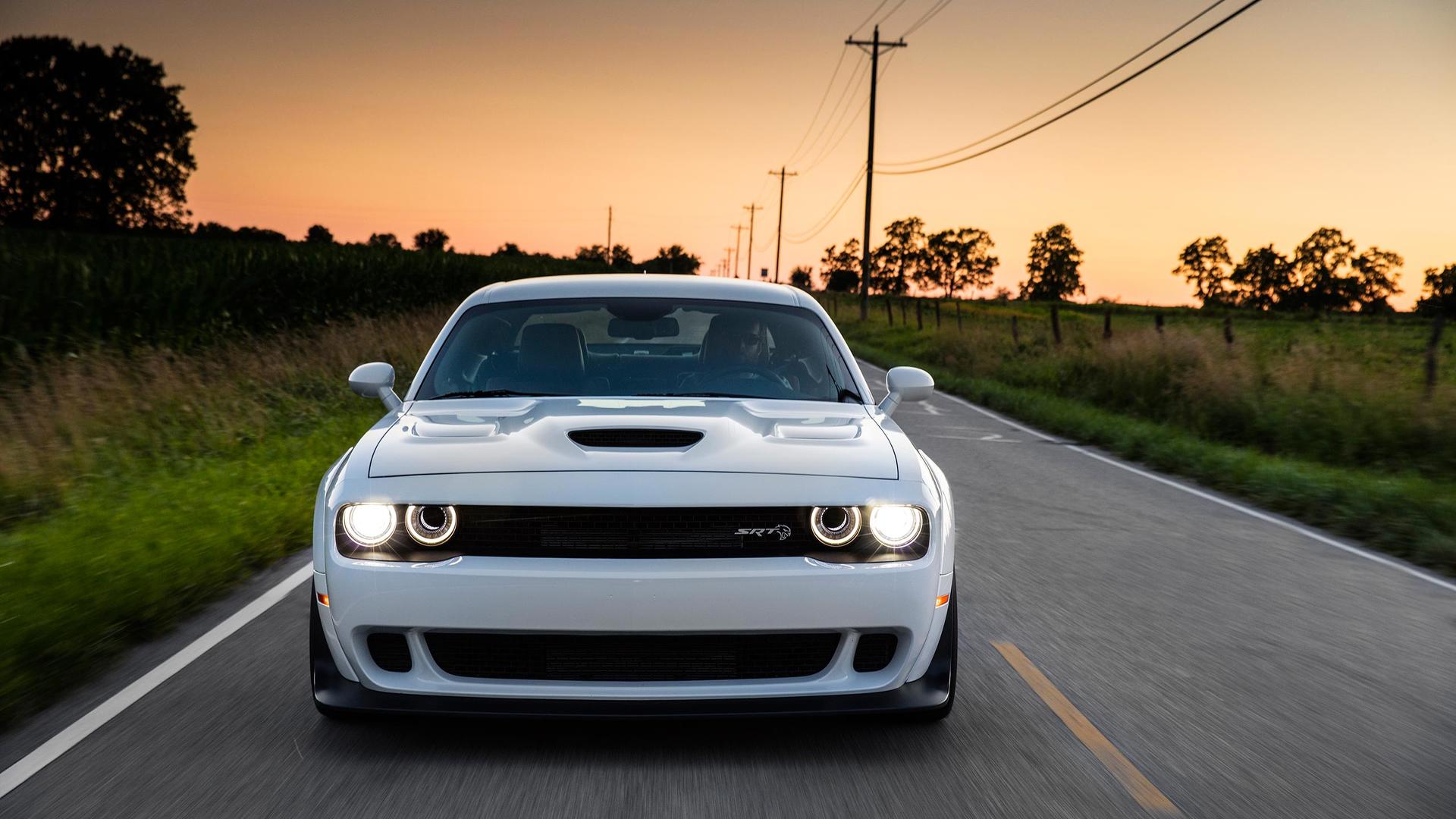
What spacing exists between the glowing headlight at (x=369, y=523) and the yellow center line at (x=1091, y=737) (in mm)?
2321

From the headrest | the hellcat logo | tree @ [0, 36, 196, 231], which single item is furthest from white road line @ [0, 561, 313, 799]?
tree @ [0, 36, 196, 231]

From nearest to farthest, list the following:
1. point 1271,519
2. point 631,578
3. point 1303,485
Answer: point 631,578 → point 1271,519 → point 1303,485

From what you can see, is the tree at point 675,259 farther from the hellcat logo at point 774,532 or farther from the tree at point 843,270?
the hellcat logo at point 774,532

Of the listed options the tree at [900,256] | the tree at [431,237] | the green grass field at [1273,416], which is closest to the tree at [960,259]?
the tree at [900,256]

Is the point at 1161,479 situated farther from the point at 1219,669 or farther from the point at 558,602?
the point at 558,602

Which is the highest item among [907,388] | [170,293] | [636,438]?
[170,293]

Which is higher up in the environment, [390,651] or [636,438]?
[636,438]

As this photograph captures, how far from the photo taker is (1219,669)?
15.8 feet

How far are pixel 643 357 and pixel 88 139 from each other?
242 ft

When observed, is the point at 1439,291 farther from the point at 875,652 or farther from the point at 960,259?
the point at 875,652

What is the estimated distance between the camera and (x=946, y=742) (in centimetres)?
378

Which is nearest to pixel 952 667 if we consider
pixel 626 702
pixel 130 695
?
pixel 626 702

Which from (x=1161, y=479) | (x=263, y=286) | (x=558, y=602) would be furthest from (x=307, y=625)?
(x=263, y=286)

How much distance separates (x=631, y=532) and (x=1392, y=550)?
6.83 m
